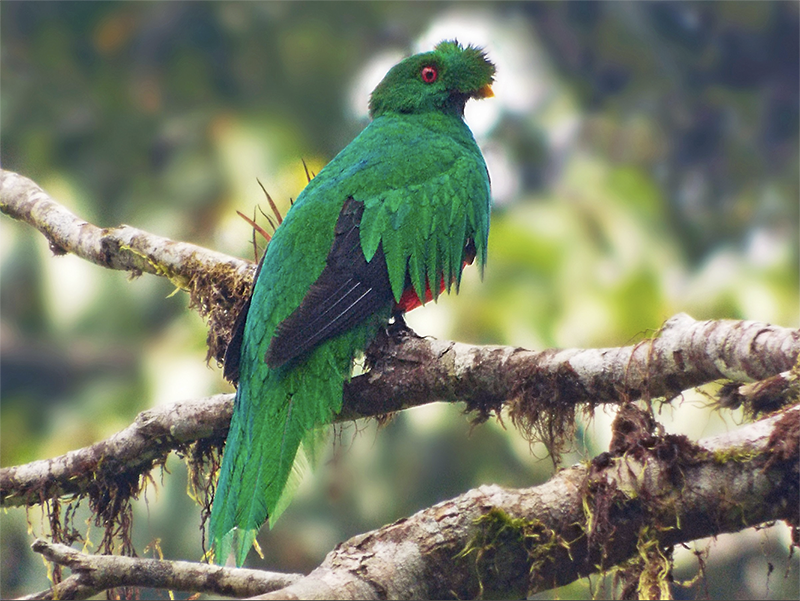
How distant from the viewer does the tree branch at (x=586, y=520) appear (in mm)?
2059

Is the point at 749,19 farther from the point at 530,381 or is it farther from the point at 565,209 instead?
the point at 530,381

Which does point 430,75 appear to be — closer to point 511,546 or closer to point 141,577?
point 511,546

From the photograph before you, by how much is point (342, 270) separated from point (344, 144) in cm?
563

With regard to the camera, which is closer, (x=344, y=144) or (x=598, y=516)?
(x=598, y=516)

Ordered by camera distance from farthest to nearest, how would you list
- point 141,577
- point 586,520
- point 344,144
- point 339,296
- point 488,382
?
point 344,144, point 339,296, point 488,382, point 586,520, point 141,577

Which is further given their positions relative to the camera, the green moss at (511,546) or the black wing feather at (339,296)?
the black wing feather at (339,296)

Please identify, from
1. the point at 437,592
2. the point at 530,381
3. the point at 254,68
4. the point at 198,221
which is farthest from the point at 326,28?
the point at 437,592

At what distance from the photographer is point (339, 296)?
309cm

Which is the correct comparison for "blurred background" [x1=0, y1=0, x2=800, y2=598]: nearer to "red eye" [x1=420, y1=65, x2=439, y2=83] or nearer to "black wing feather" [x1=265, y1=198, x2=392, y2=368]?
"red eye" [x1=420, y1=65, x2=439, y2=83]

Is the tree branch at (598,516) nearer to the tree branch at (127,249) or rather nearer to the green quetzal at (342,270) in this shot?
the green quetzal at (342,270)

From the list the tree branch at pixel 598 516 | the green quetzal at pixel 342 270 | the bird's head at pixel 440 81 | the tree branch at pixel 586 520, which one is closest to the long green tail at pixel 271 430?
the green quetzal at pixel 342 270

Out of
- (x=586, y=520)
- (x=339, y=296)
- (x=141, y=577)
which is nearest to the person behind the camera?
(x=141, y=577)

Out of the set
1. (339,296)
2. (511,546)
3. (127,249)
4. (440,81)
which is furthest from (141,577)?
(440,81)

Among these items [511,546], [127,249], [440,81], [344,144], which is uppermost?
[344,144]
